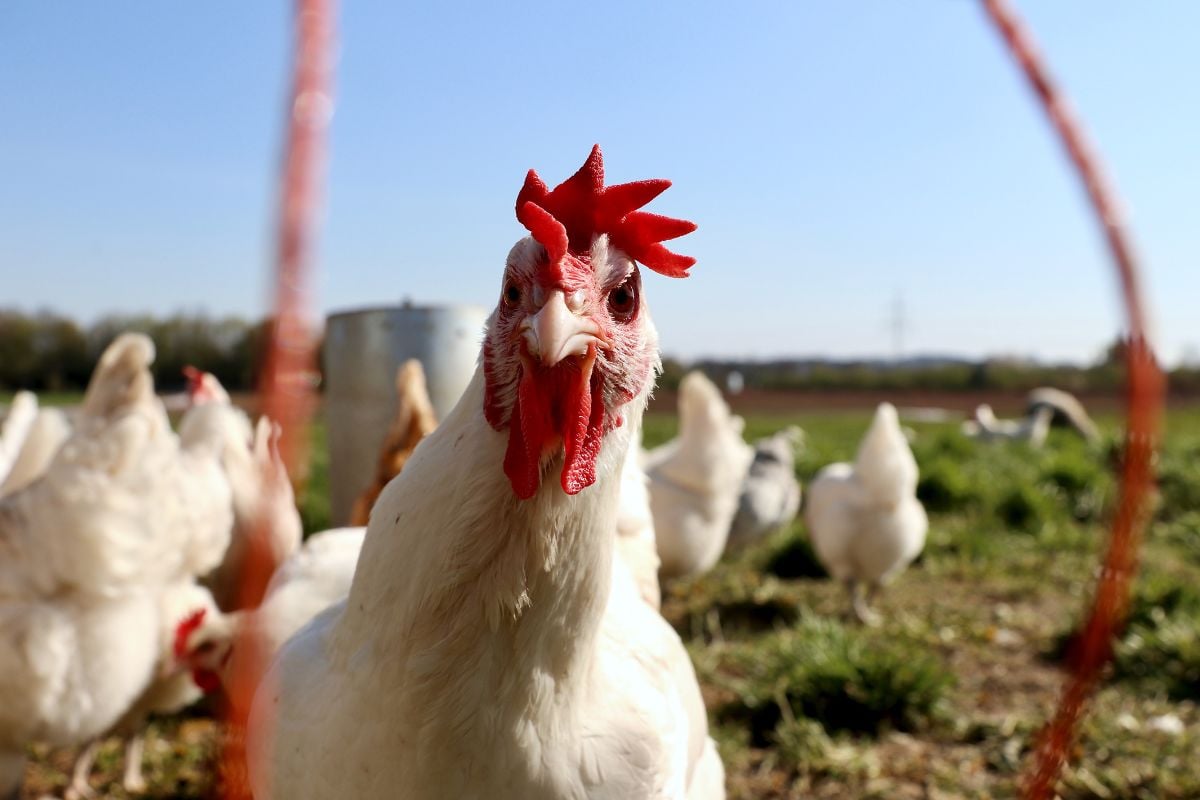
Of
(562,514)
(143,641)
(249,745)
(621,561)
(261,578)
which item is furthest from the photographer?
(143,641)

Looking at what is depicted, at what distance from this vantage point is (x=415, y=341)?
129 inches

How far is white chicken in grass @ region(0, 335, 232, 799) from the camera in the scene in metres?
2.29

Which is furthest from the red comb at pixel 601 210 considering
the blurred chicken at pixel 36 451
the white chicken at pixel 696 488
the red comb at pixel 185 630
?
the white chicken at pixel 696 488

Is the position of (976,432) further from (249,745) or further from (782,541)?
(249,745)

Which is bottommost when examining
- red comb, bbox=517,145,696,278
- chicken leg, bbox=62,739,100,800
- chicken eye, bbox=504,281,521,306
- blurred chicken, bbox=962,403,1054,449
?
chicken leg, bbox=62,739,100,800

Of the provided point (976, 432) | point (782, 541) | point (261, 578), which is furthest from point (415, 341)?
point (976, 432)

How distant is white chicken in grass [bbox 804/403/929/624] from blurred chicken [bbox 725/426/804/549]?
0.38 metres

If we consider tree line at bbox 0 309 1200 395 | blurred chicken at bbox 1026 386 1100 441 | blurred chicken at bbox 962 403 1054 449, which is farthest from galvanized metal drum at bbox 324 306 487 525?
blurred chicken at bbox 1026 386 1100 441

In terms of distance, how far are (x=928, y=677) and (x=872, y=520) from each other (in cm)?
144

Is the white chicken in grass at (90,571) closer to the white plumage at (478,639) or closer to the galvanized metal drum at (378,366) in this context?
the galvanized metal drum at (378,366)

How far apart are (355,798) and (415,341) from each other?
2.27 meters

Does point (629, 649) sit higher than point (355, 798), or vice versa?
point (629, 649)

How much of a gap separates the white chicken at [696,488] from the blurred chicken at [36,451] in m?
2.76

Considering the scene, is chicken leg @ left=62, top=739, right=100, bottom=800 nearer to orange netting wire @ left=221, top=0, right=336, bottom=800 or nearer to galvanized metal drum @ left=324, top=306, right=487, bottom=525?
galvanized metal drum @ left=324, top=306, right=487, bottom=525
